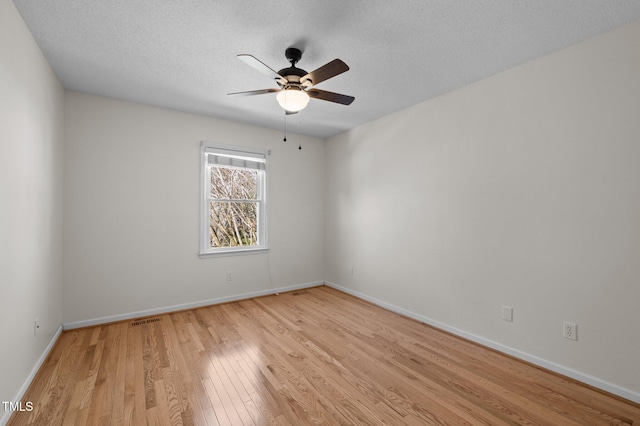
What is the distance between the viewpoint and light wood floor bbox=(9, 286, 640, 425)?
180cm

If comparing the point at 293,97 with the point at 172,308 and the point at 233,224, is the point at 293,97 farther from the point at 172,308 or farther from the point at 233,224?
the point at 172,308

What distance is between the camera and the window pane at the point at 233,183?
4125mm

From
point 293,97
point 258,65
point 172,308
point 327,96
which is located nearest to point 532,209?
point 327,96

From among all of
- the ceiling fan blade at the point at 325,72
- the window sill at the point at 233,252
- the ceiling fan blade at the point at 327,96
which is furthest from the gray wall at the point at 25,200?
the ceiling fan blade at the point at 327,96

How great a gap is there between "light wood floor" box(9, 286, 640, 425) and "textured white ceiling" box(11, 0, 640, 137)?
102 inches

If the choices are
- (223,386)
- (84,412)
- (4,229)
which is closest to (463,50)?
(223,386)

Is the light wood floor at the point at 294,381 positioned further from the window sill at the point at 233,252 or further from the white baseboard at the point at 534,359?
the window sill at the point at 233,252

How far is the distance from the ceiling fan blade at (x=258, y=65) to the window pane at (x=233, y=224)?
2389mm

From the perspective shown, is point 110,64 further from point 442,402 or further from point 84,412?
point 442,402

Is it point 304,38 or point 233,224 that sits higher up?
point 304,38

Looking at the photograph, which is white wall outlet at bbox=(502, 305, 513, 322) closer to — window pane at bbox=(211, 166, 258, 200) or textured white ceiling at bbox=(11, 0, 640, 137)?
textured white ceiling at bbox=(11, 0, 640, 137)

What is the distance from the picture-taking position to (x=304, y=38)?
2.16 meters

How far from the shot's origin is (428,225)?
333 cm

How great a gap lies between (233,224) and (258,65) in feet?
8.79
